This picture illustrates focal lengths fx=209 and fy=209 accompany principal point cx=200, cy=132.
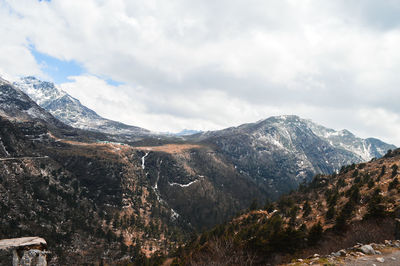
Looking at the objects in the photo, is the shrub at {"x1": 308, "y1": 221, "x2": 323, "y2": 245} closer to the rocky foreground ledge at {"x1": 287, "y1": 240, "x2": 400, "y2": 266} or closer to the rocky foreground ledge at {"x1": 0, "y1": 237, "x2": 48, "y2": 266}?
the rocky foreground ledge at {"x1": 287, "y1": 240, "x2": 400, "y2": 266}

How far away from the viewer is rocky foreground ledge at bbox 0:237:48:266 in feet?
31.6

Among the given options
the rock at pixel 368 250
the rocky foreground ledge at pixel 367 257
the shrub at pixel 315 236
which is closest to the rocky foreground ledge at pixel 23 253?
the rocky foreground ledge at pixel 367 257

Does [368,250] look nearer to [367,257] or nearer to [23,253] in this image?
[367,257]

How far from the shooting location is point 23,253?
391 inches

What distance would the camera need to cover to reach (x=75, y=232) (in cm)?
19100

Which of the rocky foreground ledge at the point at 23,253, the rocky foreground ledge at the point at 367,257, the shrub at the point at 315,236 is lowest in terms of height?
the shrub at the point at 315,236

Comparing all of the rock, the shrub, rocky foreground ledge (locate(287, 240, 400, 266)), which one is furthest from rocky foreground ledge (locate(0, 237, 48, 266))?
the shrub

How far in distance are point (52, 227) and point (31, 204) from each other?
28548mm

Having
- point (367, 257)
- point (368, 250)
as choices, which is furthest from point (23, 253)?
point (368, 250)

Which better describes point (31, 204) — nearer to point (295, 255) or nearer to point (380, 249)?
point (295, 255)

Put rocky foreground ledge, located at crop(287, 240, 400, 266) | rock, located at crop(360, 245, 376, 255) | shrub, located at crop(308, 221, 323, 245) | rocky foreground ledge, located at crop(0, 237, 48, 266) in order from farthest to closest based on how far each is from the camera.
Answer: shrub, located at crop(308, 221, 323, 245), rock, located at crop(360, 245, 376, 255), rocky foreground ledge, located at crop(287, 240, 400, 266), rocky foreground ledge, located at crop(0, 237, 48, 266)

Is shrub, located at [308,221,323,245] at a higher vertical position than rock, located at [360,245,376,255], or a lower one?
lower

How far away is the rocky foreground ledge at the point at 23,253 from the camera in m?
9.62

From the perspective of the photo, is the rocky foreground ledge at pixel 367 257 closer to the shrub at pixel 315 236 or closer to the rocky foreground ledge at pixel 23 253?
the rocky foreground ledge at pixel 23 253
